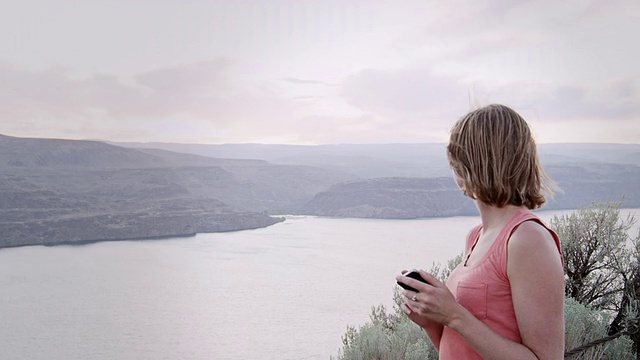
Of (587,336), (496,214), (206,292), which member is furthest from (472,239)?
(206,292)

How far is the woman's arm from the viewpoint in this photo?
644mm

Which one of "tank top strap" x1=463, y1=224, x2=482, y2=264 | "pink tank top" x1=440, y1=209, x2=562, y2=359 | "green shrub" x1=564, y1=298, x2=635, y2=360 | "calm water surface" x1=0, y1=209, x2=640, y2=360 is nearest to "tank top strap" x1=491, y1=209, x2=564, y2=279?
"pink tank top" x1=440, y1=209, x2=562, y2=359

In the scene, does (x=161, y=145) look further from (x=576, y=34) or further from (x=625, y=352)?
(x=625, y=352)

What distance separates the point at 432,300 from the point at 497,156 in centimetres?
20

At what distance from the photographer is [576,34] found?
40656 mm

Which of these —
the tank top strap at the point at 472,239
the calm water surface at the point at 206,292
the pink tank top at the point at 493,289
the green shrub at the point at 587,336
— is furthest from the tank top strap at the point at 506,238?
the calm water surface at the point at 206,292

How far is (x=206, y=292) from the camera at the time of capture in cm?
2684

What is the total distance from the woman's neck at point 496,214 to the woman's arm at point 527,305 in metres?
0.07

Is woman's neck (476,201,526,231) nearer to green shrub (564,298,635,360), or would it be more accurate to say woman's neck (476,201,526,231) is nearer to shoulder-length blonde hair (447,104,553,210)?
shoulder-length blonde hair (447,104,553,210)

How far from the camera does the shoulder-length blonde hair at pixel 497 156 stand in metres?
0.71

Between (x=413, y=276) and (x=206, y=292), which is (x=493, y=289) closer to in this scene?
(x=413, y=276)

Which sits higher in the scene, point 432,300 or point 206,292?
point 432,300

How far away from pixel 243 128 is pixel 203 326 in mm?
47206

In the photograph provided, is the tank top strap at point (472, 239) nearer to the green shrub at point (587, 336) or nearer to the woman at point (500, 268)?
the woman at point (500, 268)
